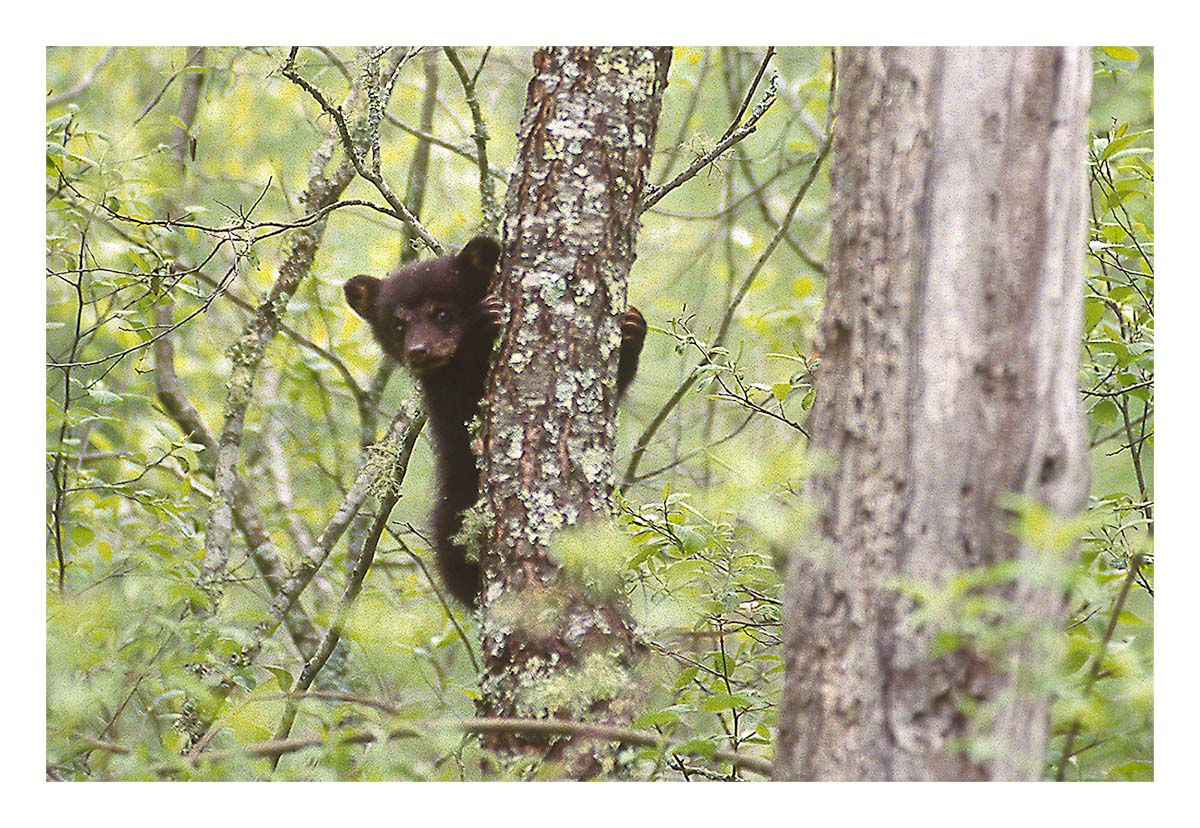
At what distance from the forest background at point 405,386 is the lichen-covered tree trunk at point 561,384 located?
0.66ft

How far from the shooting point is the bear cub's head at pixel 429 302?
3795mm

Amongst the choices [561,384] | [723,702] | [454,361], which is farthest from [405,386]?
[723,702]

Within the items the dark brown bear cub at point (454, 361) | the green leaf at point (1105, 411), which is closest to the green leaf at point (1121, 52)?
the green leaf at point (1105, 411)

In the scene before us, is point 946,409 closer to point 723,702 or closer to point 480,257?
point 723,702

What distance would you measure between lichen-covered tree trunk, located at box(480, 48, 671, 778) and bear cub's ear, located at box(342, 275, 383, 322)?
153cm

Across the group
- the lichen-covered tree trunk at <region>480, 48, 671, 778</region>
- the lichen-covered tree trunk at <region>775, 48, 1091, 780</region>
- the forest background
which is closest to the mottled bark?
the forest background

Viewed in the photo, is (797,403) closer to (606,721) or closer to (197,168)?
(606,721)

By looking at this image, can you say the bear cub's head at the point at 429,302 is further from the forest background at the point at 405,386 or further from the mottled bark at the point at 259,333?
the forest background at the point at 405,386

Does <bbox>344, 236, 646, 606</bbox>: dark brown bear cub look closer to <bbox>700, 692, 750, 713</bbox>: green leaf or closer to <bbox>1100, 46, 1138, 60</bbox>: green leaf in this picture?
<bbox>700, 692, 750, 713</bbox>: green leaf

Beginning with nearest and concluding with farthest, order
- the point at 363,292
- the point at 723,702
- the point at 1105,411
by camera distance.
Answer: the point at 723,702
the point at 1105,411
the point at 363,292

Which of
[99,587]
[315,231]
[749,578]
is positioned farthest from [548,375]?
[315,231]

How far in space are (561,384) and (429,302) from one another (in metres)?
1.29

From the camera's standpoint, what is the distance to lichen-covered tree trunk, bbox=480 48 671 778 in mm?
2801

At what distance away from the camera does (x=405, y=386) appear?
18.2 feet
